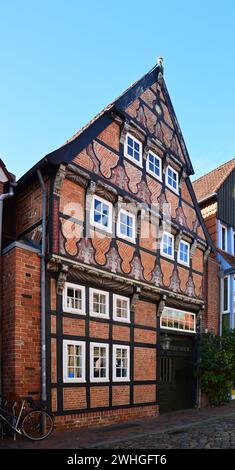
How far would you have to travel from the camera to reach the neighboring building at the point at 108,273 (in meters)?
9.44

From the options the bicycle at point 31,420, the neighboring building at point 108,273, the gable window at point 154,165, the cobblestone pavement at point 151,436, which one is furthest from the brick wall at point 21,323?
the gable window at point 154,165

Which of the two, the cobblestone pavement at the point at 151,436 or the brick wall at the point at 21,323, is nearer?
the cobblestone pavement at the point at 151,436

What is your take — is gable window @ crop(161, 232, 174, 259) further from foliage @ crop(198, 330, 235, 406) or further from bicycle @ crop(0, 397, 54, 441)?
bicycle @ crop(0, 397, 54, 441)

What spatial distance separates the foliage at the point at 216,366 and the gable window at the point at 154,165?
6.11 m

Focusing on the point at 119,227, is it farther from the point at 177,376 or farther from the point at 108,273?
the point at 177,376

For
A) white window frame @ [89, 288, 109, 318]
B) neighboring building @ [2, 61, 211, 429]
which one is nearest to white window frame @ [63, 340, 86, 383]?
neighboring building @ [2, 61, 211, 429]

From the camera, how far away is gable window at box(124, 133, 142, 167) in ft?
42.0

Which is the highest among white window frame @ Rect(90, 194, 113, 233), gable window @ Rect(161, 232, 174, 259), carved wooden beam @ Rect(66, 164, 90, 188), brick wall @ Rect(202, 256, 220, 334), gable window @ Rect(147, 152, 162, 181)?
gable window @ Rect(147, 152, 162, 181)

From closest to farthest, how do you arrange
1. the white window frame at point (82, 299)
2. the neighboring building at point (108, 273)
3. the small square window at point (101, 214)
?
the neighboring building at point (108, 273) → the white window frame at point (82, 299) → the small square window at point (101, 214)

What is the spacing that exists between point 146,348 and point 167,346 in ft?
4.92

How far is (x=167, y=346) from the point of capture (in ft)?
45.3

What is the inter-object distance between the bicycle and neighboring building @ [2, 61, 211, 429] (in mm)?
373

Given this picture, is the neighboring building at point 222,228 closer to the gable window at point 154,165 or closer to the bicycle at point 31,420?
the gable window at point 154,165

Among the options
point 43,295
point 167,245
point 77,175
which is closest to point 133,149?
point 77,175
